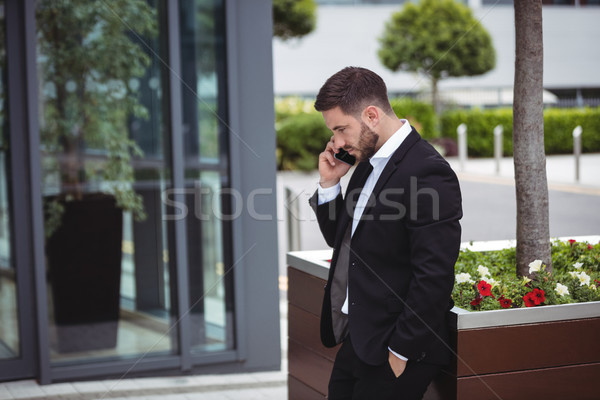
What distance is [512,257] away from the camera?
364cm

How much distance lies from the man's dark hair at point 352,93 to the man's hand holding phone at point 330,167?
0.68 ft

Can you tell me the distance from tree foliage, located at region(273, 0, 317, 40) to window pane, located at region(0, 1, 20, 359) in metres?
15.1

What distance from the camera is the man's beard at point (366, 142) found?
94.1 inches

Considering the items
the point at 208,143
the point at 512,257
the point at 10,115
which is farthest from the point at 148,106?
the point at 512,257

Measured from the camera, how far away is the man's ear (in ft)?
7.76

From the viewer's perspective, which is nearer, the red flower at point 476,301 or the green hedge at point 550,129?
the red flower at point 476,301

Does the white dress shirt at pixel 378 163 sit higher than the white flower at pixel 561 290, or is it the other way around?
the white dress shirt at pixel 378 163

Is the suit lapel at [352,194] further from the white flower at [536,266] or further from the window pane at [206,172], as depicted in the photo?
the window pane at [206,172]

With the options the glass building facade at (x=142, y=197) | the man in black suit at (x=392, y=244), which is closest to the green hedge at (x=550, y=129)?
the glass building facade at (x=142, y=197)

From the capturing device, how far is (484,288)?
A: 9.05 ft

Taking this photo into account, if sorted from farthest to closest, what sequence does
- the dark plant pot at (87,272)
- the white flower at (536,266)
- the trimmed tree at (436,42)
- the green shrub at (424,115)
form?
the trimmed tree at (436,42), the green shrub at (424,115), the dark plant pot at (87,272), the white flower at (536,266)

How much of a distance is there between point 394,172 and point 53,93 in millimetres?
3203

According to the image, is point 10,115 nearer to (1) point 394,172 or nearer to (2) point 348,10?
(1) point 394,172

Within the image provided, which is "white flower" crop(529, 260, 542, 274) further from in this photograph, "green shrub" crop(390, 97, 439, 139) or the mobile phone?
"green shrub" crop(390, 97, 439, 139)
